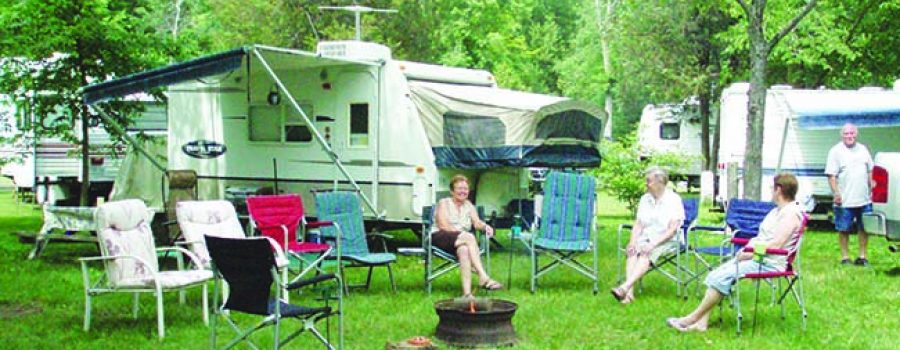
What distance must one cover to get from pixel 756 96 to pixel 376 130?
465 cm

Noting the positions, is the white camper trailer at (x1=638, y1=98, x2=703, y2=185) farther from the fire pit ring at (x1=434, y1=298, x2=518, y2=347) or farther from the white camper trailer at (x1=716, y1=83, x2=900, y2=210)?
the fire pit ring at (x1=434, y1=298, x2=518, y2=347)

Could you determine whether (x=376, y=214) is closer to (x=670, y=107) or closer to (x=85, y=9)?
(x=85, y=9)

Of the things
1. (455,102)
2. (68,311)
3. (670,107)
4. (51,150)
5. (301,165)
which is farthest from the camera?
(670,107)

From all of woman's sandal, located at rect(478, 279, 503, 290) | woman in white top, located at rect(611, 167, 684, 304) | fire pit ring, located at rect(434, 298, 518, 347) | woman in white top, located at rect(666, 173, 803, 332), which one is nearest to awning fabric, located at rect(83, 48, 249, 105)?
woman's sandal, located at rect(478, 279, 503, 290)

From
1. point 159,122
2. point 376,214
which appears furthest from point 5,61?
point 376,214

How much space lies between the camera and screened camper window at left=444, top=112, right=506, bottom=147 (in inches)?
390

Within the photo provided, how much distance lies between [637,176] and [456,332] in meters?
9.92

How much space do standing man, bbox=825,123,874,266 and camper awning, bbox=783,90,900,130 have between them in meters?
2.78

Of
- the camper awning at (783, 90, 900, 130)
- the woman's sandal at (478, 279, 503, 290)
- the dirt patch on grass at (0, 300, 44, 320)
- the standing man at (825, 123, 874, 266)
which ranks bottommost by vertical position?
the dirt patch on grass at (0, 300, 44, 320)

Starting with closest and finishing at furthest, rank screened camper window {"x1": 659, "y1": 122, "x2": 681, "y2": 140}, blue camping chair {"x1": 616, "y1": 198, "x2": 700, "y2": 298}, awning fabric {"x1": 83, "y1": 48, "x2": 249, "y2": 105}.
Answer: blue camping chair {"x1": 616, "y1": 198, "x2": 700, "y2": 298} → awning fabric {"x1": 83, "y1": 48, "x2": 249, "y2": 105} → screened camper window {"x1": 659, "y1": 122, "x2": 681, "y2": 140}

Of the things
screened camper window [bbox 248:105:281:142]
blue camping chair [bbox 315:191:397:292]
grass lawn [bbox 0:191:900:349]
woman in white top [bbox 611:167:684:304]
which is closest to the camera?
grass lawn [bbox 0:191:900:349]

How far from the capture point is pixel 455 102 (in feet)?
32.8

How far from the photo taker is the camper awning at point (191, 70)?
8305 millimetres

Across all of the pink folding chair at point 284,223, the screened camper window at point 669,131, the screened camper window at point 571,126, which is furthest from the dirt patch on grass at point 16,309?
the screened camper window at point 669,131
